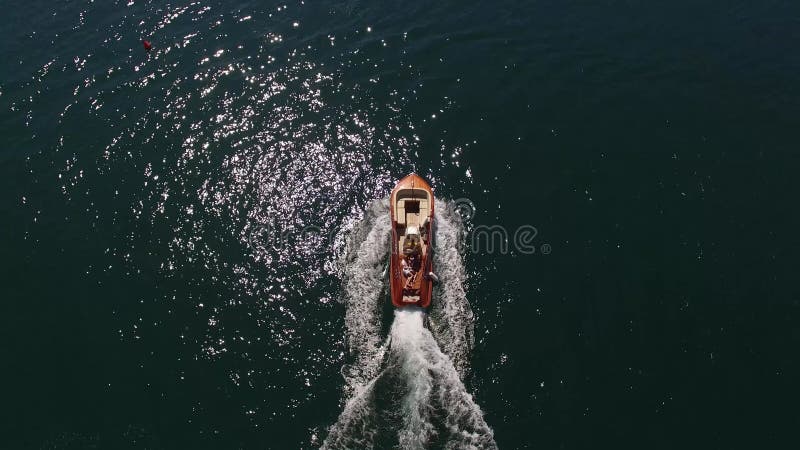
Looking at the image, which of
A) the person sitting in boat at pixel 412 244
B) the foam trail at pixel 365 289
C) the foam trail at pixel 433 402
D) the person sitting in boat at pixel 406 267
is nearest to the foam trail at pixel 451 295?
the foam trail at pixel 433 402

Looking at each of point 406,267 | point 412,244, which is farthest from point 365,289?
point 412,244

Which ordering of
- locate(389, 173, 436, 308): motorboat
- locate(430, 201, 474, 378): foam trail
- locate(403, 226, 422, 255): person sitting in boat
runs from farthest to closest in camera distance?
locate(403, 226, 422, 255): person sitting in boat → locate(389, 173, 436, 308): motorboat → locate(430, 201, 474, 378): foam trail

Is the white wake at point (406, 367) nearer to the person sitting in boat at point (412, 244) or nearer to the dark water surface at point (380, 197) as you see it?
the dark water surface at point (380, 197)

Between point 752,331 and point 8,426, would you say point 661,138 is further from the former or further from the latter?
point 8,426

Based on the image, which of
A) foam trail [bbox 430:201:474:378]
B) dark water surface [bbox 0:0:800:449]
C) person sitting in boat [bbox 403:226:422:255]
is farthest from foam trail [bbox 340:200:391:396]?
foam trail [bbox 430:201:474:378]

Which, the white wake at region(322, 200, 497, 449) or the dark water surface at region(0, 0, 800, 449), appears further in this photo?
the dark water surface at region(0, 0, 800, 449)

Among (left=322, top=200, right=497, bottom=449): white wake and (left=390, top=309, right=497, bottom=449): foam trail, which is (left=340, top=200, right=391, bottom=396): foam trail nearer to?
(left=322, top=200, right=497, bottom=449): white wake

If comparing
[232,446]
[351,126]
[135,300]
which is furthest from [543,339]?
[135,300]
